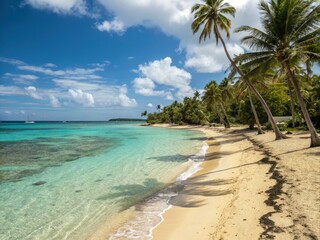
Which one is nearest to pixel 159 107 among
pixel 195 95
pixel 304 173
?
pixel 195 95

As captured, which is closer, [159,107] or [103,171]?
[103,171]

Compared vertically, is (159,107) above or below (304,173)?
above

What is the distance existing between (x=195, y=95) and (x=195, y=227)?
75443 millimetres

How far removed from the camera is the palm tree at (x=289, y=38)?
45.6 ft

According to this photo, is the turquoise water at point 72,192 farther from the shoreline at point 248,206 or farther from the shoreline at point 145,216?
the shoreline at point 248,206

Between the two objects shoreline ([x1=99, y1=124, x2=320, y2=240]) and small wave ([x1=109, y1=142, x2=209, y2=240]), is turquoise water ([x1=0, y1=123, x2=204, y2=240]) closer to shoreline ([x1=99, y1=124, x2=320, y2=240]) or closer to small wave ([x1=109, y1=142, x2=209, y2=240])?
small wave ([x1=109, y1=142, x2=209, y2=240])

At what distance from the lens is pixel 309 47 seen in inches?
552

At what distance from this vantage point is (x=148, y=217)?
7352 millimetres

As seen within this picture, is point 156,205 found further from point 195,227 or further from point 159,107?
point 159,107

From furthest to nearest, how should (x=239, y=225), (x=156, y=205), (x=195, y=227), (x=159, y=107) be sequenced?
(x=159, y=107)
(x=156, y=205)
(x=195, y=227)
(x=239, y=225)

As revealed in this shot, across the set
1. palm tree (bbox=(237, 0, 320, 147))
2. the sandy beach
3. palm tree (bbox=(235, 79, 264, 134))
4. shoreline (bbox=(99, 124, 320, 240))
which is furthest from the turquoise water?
palm tree (bbox=(235, 79, 264, 134))

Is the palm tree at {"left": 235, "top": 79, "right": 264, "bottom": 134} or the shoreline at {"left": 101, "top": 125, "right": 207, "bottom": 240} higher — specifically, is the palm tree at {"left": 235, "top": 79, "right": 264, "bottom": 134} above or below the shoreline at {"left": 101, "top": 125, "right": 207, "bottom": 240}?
above

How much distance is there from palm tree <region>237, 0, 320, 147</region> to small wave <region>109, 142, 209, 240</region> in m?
9.61

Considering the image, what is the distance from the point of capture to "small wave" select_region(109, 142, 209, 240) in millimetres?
6270
